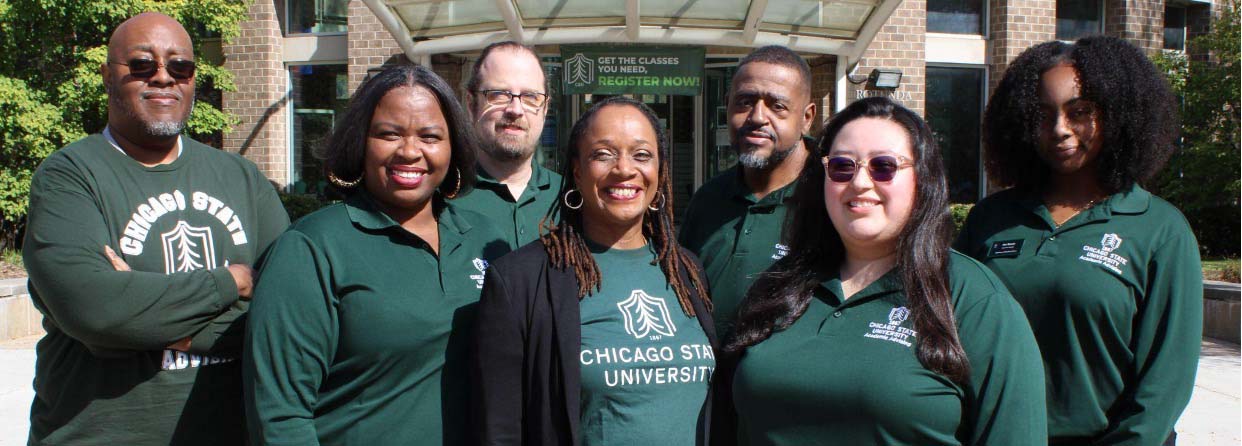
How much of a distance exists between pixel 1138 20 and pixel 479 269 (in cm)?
1562

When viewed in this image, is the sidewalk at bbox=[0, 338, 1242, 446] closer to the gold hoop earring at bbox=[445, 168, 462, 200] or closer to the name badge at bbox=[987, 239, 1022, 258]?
the name badge at bbox=[987, 239, 1022, 258]

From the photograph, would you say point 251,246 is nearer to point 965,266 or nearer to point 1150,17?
point 965,266

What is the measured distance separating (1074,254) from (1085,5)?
14.7 metres

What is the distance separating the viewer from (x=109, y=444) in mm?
2580

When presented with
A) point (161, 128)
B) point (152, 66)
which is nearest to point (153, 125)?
point (161, 128)

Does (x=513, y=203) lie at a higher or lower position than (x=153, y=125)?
lower

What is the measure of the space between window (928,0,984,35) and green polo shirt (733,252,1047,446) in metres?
13.4

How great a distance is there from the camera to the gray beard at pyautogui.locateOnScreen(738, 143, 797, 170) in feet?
10.7

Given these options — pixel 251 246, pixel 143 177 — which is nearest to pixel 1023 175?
pixel 251 246

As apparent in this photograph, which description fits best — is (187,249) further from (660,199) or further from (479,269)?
(660,199)

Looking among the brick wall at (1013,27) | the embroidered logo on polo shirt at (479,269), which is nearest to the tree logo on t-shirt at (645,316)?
the embroidered logo on polo shirt at (479,269)

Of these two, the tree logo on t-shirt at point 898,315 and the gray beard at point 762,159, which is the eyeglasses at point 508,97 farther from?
the tree logo on t-shirt at point 898,315

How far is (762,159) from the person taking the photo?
3.27 metres

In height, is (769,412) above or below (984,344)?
below
